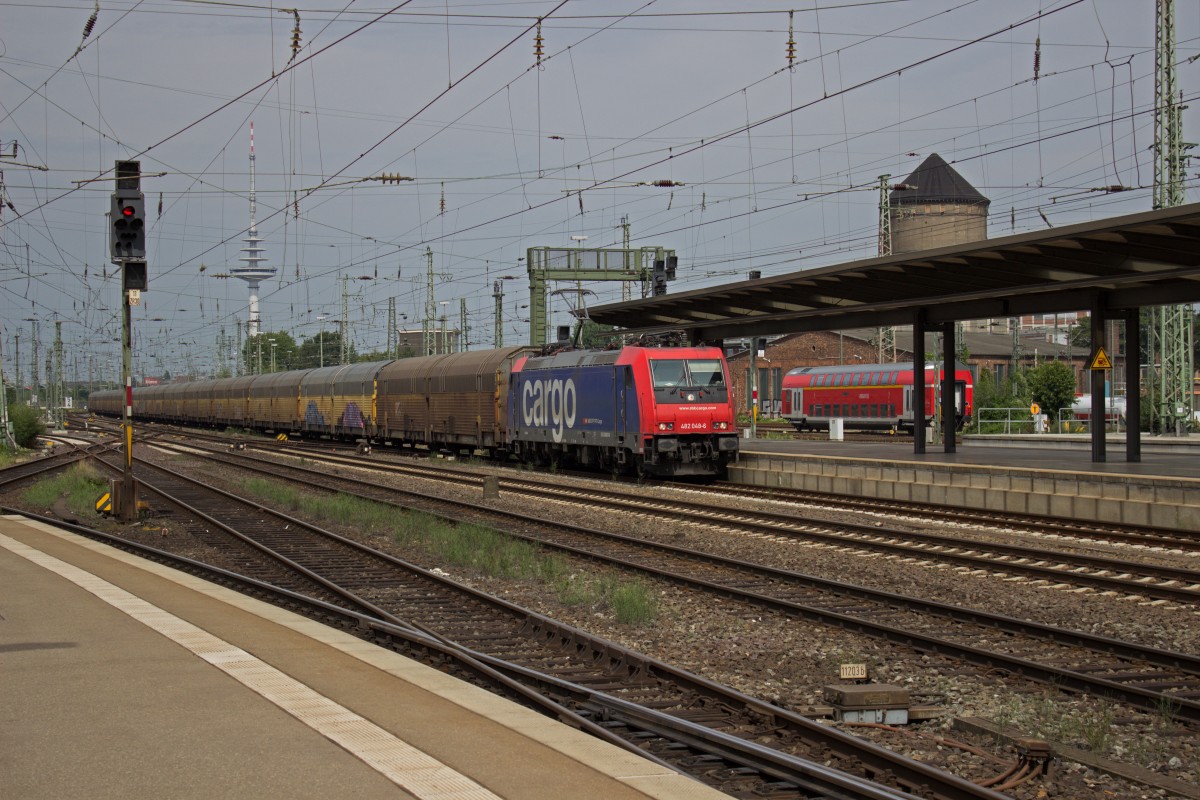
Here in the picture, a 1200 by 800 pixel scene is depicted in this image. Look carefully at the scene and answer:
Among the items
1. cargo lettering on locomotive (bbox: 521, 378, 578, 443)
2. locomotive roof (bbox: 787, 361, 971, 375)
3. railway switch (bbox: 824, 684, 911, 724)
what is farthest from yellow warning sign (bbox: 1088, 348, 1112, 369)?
locomotive roof (bbox: 787, 361, 971, 375)

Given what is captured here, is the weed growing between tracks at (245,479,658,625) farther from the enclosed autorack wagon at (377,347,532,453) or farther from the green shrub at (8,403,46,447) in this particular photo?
the green shrub at (8,403,46,447)

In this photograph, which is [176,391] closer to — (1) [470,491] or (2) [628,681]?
(1) [470,491]

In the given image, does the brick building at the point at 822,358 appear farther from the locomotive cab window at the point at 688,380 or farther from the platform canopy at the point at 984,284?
the locomotive cab window at the point at 688,380

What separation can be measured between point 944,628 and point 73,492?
67.3ft

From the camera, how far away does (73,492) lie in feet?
82.4

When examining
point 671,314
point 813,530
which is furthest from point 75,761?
point 671,314

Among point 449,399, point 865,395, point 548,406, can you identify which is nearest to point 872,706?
point 548,406

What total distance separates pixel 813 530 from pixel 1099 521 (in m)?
4.83

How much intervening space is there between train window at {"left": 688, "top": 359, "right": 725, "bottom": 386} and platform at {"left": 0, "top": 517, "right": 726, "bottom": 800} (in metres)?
18.1

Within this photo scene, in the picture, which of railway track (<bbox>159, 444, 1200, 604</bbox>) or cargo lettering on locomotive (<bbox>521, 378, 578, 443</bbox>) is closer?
railway track (<bbox>159, 444, 1200, 604</bbox>)

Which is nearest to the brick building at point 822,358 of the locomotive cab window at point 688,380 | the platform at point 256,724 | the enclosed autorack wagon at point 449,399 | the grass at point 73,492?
the enclosed autorack wagon at point 449,399

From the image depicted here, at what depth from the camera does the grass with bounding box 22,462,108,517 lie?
23.1 meters

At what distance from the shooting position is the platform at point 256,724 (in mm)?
5039

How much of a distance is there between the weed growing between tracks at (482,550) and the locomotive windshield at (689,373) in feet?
24.6
